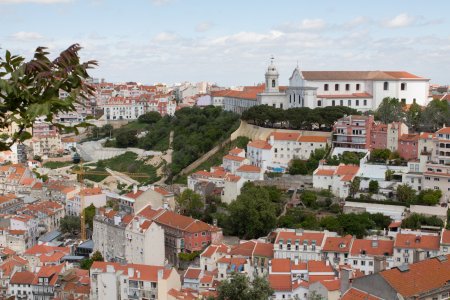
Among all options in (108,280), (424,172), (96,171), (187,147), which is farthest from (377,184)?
(96,171)

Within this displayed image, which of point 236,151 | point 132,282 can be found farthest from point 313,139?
point 132,282

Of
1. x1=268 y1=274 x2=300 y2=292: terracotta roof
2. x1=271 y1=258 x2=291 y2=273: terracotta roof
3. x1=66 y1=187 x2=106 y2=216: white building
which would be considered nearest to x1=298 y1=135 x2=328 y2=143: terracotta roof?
x1=66 y1=187 x2=106 y2=216: white building

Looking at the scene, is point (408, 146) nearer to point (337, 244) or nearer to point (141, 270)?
point (337, 244)

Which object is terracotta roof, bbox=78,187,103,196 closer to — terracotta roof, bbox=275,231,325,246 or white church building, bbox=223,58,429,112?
white church building, bbox=223,58,429,112

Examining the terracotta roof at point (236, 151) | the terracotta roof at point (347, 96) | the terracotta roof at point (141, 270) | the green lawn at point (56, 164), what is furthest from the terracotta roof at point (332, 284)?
the green lawn at point (56, 164)

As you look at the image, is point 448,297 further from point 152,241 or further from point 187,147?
point 187,147

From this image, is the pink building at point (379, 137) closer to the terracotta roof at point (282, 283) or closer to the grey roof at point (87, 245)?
the terracotta roof at point (282, 283)
